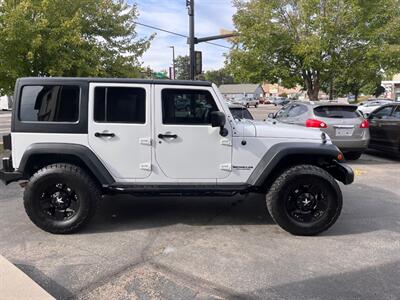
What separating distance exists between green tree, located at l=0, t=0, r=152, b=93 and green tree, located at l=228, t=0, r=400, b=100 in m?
5.45

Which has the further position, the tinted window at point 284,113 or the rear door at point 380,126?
the tinted window at point 284,113

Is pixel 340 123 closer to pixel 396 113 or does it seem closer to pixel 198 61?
pixel 396 113

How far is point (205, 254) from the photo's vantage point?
4227 mm

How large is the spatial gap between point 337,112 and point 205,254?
6.58 metres

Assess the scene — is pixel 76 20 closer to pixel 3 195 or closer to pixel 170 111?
pixel 3 195

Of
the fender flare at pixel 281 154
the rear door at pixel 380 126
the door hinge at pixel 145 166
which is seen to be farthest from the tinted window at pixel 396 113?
the door hinge at pixel 145 166

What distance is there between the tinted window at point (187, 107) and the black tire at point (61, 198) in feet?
4.17

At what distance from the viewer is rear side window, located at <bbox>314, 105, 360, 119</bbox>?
9453mm

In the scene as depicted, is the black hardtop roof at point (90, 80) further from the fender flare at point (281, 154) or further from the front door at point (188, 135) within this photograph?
the fender flare at point (281, 154)

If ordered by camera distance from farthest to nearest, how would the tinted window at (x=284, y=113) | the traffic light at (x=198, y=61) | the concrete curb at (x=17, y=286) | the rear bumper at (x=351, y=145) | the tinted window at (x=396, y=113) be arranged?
the traffic light at (x=198, y=61) < the tinted window at (x=284, y=113) < the tinted window at (x=396, y=113) < the rear bumper at (x=351, y=145) < the concrete curb at (x=17, y=286)

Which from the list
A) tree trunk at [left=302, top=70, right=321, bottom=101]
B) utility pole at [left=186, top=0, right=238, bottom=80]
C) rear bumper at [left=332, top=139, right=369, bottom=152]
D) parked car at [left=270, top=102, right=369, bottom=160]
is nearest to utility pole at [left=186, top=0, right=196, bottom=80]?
utility pole at [left=186, top=0, right=238, bottom=80]

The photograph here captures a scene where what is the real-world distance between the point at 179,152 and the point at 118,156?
2.41 feet

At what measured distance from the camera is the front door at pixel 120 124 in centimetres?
475

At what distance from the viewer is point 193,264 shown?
3.97m
